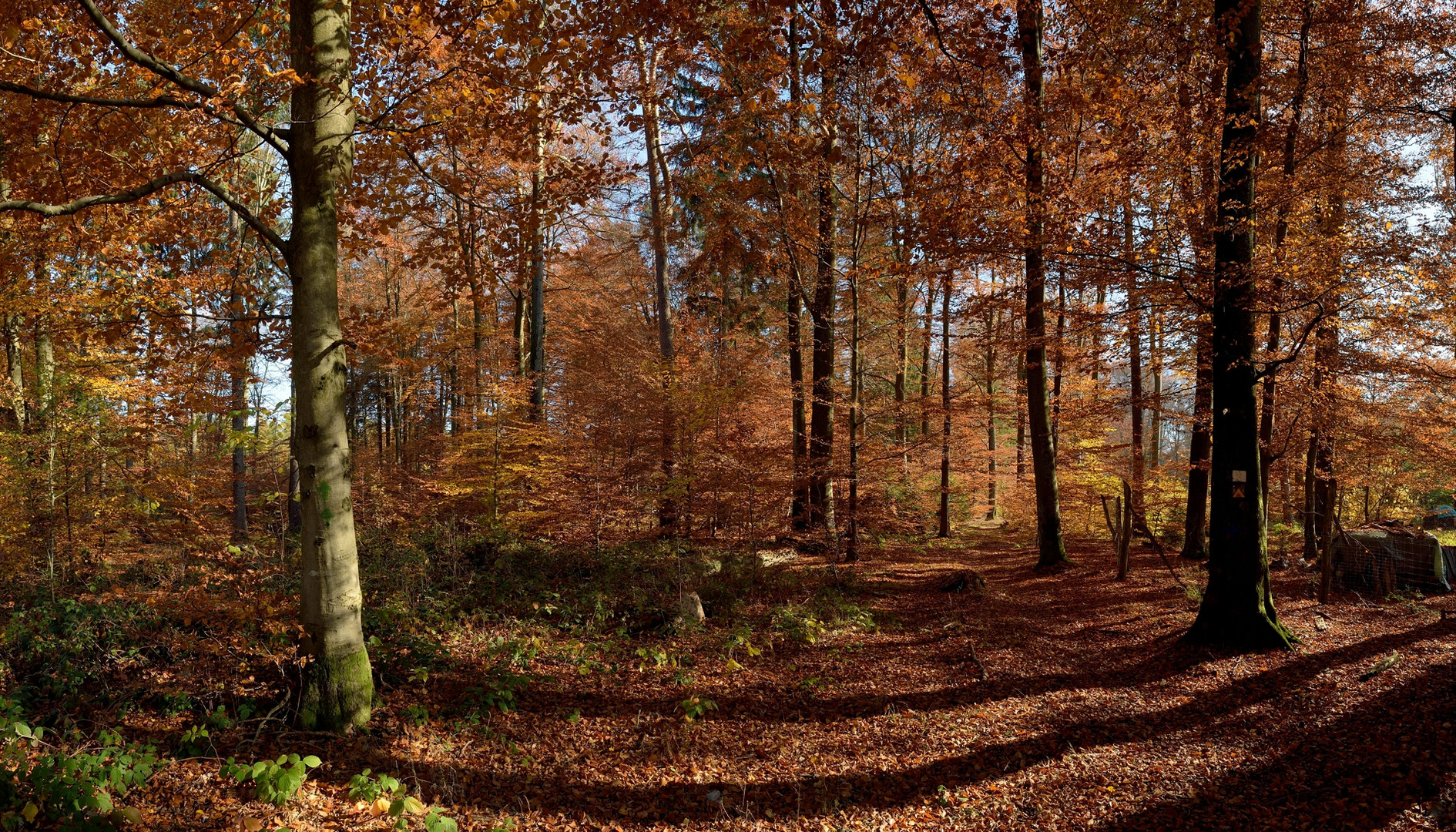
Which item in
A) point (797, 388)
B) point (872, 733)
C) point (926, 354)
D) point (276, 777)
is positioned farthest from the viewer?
point (926, 354)

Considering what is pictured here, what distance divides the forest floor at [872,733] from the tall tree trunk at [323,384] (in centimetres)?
30

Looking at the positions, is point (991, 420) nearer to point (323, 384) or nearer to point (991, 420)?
point (991, 420)

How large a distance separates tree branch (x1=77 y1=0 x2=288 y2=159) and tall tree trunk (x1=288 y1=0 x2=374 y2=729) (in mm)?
234

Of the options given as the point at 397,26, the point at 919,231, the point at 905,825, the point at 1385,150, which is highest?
the point at 1385,150

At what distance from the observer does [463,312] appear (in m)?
22.0

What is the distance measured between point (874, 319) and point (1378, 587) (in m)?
11.5

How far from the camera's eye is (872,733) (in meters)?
5.16

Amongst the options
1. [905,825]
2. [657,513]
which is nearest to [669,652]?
[905,825]

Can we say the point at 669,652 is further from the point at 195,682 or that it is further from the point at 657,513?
the point at 657,513

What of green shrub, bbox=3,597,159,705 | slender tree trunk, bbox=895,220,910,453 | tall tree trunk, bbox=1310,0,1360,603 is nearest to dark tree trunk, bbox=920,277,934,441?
slender tree trunk, bbox=895,220,910,453

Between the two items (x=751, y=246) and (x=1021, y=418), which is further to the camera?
(x=1021, y=418)

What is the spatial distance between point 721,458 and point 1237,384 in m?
6.12

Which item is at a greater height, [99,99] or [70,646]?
[99,99]

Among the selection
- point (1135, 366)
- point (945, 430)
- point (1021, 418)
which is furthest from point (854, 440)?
point (1021, 418)
